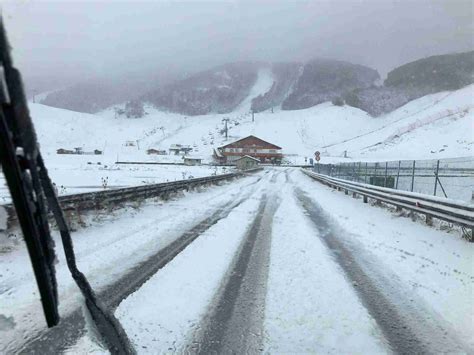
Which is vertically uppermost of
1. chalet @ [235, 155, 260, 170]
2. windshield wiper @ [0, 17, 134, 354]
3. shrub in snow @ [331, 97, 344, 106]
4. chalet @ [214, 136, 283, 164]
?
shrub in snow @ [331, 97, 344, 106]

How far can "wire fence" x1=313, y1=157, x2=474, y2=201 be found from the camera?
15.2 metres

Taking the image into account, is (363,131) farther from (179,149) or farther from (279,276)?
(279,276)

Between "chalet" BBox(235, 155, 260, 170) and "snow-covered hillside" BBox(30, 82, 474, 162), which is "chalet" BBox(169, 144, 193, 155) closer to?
"snow-covered hillside" BBox(30, 82, 474, 162)

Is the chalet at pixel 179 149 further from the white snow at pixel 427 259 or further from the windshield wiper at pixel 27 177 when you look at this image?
the windshield wiper at pixel 27 177

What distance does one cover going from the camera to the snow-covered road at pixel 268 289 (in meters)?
3.97

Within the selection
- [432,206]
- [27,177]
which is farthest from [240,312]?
[432,206]

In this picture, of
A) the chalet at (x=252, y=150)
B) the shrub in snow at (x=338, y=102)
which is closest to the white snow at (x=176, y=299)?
the chalet at (x=252, y=150)

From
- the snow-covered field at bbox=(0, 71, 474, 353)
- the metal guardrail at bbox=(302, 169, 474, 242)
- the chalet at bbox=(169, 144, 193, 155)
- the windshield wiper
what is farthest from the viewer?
the chalet at bbox=(169, 144, 193, 155)

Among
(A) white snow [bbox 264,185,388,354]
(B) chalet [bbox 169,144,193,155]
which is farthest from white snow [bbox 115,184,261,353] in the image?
(B) chalet [bbox 169,144,193,155]

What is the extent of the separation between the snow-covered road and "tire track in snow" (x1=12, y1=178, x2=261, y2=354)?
28 millimetres

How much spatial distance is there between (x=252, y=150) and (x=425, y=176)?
104m

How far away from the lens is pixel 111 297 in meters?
4.95

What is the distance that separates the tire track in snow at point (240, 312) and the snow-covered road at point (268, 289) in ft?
0.06

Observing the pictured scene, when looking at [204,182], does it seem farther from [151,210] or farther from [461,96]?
[461,96]
